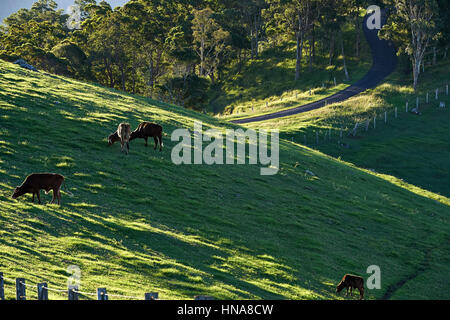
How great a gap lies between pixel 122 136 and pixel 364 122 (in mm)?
48980

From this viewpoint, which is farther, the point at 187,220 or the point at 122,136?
the point at 122,136

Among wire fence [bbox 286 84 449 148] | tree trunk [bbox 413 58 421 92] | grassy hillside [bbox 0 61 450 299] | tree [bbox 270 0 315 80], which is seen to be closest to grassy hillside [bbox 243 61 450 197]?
wire fence [bbox 286 84 449 148]

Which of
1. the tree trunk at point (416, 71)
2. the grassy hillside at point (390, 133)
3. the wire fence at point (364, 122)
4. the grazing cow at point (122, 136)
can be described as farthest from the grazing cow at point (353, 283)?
the tree trunk at point (416, 71)

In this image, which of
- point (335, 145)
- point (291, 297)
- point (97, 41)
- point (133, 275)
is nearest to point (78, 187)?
point (133, 275)

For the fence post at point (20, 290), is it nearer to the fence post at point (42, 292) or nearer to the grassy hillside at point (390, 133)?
the fence post at point (42, 292)

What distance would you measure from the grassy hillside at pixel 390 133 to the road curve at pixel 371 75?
344 cm

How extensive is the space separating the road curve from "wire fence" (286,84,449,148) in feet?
31.6

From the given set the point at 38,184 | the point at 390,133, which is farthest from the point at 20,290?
the point at 390,133

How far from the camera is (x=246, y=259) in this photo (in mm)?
27719

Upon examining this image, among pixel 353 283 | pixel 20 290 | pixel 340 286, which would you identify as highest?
pixel 20 290

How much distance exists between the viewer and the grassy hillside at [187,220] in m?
23.6

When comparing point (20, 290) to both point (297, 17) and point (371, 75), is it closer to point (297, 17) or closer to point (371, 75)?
point (371, 75)

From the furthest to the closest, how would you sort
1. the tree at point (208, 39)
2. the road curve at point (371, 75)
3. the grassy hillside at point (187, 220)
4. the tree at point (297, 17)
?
the tree at point (208, 39)
the tree at point (297, 17)
the road curve at point (371, 75)
the grassy hillside at point (187, 220)

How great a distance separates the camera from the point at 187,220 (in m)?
31.2
